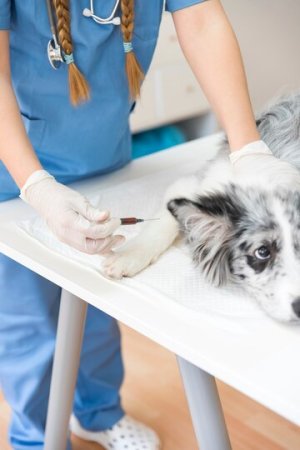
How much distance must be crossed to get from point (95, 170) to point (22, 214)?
0.24m

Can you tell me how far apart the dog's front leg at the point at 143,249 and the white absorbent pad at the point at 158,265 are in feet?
0.05

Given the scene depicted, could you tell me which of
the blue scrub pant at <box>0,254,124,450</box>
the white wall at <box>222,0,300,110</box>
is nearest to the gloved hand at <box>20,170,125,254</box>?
the blue scrub pant at <box>0,254,124,450</box>

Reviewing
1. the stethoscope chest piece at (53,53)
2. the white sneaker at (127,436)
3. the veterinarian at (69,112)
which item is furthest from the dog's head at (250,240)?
the white sneaker at (127,436)

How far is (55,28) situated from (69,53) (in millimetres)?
58

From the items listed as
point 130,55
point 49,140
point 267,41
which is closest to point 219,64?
point 130,55

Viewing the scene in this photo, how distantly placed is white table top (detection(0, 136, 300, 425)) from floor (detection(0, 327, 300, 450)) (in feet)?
2.97

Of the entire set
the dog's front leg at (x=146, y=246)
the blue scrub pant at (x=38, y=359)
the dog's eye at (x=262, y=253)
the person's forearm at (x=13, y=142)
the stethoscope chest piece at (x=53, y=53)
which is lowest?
the blue scrub pant at (x=38, y=359)

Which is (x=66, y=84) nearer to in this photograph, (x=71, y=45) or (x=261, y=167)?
(x=71, y=45)

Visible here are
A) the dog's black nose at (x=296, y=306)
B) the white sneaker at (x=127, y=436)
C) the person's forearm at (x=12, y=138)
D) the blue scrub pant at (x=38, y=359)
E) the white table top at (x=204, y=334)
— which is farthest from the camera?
the white sneaker at (x=127, y=436)

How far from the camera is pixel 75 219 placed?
37.8 inches

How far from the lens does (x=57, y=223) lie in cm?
99

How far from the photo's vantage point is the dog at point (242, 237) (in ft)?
3.01

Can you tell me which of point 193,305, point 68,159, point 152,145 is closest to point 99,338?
point 68,159

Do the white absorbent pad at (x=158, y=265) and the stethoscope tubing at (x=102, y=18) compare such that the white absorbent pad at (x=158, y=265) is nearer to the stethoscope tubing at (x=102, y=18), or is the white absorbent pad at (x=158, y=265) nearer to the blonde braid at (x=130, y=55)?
the blonde braid at (x=130, y=55)
